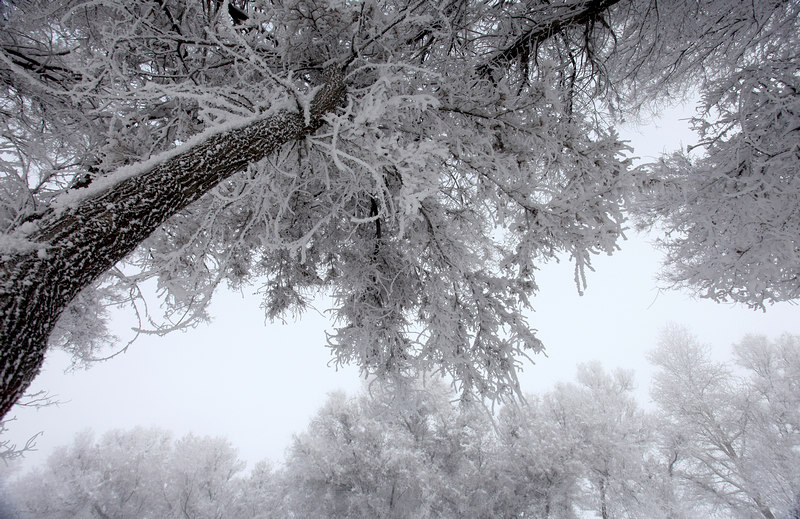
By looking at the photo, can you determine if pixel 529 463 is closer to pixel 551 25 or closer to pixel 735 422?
pixel 735 422

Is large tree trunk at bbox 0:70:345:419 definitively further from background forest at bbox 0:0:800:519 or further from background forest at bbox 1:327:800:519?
background forest at bbox 1:327:800:519

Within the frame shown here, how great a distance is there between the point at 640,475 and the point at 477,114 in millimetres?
15461

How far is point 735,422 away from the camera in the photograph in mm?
11906

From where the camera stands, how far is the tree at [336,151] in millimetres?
1800

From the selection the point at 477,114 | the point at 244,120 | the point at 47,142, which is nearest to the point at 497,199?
the point at 477,114

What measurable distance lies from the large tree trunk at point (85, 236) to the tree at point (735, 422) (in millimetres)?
16413

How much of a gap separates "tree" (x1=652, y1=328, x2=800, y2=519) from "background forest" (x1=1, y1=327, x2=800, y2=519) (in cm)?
4

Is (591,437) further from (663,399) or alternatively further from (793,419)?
(793,419)

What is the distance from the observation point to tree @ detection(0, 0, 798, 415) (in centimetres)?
180

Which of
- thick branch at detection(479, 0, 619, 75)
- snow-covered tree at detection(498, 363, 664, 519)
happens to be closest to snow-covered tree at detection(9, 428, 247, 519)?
snow-covered tree at detection(498, 363, 664, 519)

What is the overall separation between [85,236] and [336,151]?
4.27ft

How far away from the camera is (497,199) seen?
9.90 feet

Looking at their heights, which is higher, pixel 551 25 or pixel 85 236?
pixel 551 25

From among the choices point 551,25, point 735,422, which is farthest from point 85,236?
point 735,422
